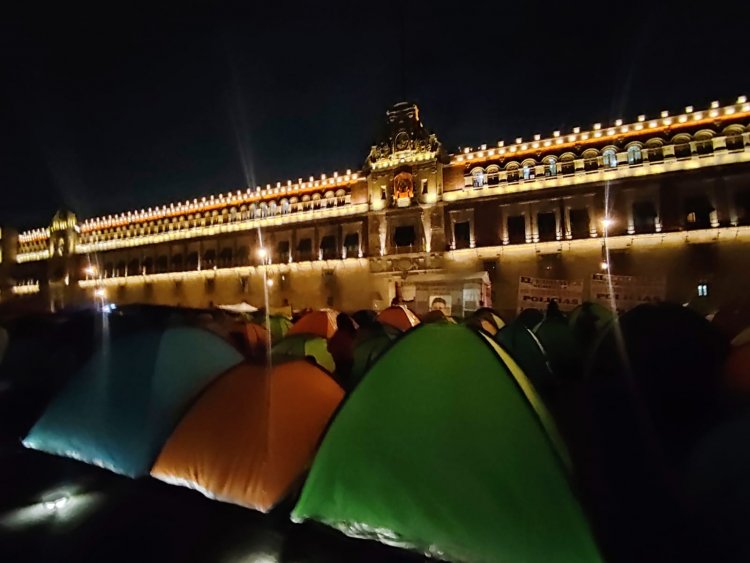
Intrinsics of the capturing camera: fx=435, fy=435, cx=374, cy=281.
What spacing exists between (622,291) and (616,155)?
68.7 ft

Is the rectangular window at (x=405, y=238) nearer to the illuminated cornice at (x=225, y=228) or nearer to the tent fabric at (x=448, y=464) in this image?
the illuminated cornice at (x=225, y=228)

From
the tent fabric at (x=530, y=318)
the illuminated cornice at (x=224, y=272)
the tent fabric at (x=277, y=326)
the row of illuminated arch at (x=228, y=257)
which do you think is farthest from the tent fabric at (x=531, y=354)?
the row of illuminated arch at (x=228, y=257)

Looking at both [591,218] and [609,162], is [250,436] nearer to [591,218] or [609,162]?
[591,218]

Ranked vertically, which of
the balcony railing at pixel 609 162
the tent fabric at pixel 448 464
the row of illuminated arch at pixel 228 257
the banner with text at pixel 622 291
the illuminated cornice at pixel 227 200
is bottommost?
the tent fabric at pixel 448 464

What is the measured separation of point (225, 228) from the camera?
47.3 meters

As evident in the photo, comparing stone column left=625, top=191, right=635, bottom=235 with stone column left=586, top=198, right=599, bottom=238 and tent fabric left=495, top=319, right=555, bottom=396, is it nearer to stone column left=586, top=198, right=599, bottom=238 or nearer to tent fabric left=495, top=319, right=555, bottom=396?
stone column left=586, top=198, right=599, bottom=238

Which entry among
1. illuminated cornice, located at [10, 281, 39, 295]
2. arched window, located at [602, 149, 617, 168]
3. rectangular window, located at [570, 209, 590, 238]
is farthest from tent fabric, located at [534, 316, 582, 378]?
illuminated cornice, located at [10, 281, 39, 295]

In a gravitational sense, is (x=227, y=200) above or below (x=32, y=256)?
above

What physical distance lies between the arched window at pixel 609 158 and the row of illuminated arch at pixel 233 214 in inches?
843

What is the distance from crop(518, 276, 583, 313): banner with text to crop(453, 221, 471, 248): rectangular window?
63.5 ft

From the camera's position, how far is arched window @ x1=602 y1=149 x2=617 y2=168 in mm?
31938

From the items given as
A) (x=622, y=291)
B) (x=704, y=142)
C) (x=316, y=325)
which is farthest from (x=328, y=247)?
(x=704, y=142)

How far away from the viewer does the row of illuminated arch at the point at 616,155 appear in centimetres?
2952

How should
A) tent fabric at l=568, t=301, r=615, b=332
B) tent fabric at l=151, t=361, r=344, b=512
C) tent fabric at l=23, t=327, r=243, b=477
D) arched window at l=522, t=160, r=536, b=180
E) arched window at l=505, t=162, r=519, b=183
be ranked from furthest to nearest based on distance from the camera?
arched window at l=505, t=162, r=519, b=183, arched window at l=522, t=160, r=536, b=180, tent fabric at l=568, t=301, r=615, b=332, tent fabric at l=23, t=327, r=243, b=477, tent fabric at l=151, t=361, r=344, b=512
